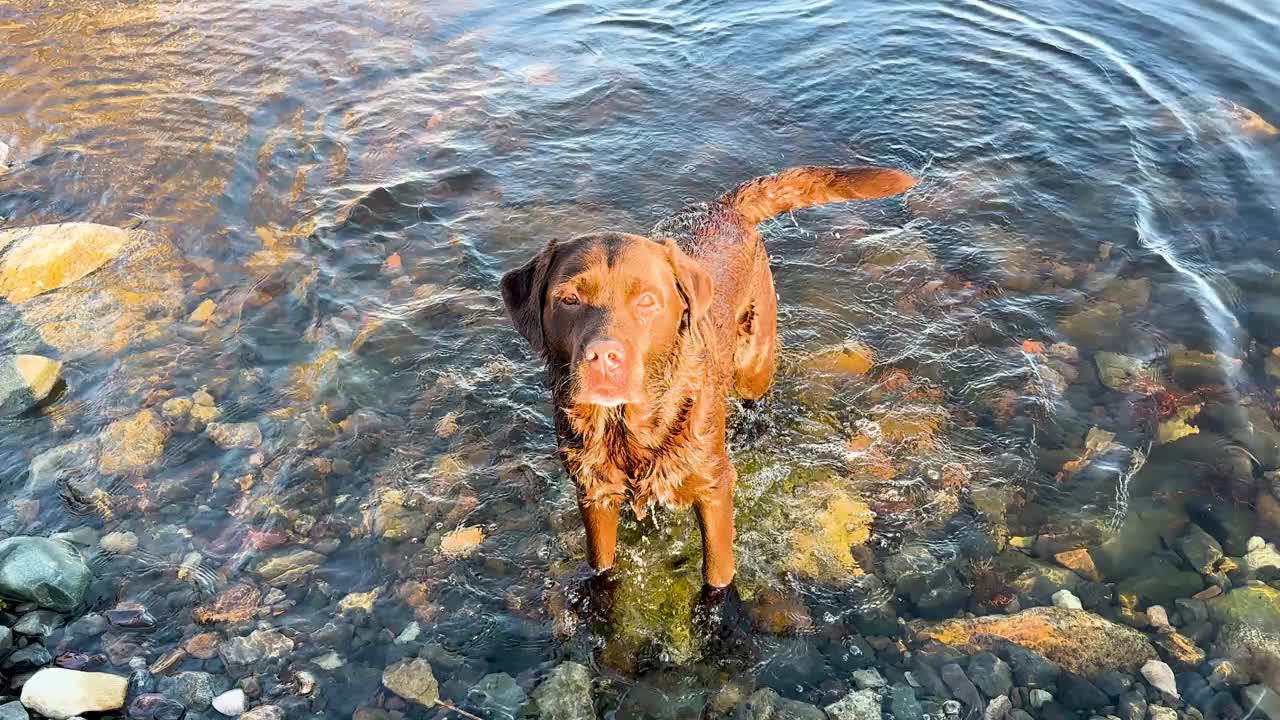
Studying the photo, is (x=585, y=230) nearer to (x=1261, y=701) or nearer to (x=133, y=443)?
(x=133, y=443)

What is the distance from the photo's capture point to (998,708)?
140 inches

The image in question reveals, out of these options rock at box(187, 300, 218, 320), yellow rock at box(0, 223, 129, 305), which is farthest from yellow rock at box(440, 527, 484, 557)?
yellow rock at box(0, 223, 129, 305)

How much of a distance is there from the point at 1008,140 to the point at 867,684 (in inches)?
224

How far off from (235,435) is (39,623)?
145 cm

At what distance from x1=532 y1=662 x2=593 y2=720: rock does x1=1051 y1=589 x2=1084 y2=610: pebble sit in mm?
1454

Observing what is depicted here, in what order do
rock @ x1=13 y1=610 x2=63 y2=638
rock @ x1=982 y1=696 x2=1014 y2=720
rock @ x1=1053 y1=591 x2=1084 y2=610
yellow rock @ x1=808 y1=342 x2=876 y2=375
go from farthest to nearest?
yellow rock @ x1=808 y1=342 x2=876 y2=375
rock @ x1=1053 y1=591 x2=1084 y2=610
rock @ x1=13 y1=610 x2=63 y2=638
rock @ x1=982 y1=696 x2=1014 y2=720

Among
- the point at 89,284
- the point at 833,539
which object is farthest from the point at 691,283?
the point at 89,284

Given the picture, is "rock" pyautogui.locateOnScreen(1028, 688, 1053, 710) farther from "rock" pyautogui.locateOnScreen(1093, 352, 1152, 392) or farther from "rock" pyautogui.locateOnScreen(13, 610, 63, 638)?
"rock" pyautogui.locateOnScreen(13, 610, 63, 638)

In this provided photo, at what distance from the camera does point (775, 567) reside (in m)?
4.23

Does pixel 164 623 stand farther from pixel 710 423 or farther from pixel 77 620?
pixel 710 423

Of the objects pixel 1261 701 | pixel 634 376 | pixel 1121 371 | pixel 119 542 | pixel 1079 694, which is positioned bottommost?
pixel 119 542

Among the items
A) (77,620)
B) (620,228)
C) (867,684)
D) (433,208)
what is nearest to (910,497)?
(867,684)

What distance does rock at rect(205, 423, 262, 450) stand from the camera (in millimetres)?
4980

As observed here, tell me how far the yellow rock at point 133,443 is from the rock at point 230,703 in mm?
1781
